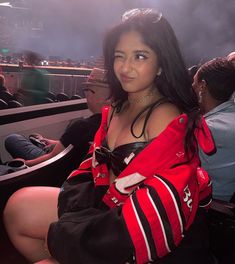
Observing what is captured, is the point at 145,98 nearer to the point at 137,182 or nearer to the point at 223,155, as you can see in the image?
the point at 137,182

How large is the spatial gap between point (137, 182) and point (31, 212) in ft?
1.37

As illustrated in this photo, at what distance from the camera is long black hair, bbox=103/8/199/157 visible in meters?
1.05

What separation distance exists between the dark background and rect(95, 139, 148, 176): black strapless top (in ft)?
35.2

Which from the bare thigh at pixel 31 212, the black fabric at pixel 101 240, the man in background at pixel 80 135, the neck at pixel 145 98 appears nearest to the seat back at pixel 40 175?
the bare thigh at pixel 31 212

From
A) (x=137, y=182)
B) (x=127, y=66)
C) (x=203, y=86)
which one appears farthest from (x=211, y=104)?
(x=137, y=182)

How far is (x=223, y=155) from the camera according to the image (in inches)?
52.9

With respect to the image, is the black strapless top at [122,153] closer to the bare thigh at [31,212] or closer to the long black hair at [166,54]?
the long black hair at [166,54]

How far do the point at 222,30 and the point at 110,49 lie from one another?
11.0m

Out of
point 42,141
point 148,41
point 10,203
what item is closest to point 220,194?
point 148,41

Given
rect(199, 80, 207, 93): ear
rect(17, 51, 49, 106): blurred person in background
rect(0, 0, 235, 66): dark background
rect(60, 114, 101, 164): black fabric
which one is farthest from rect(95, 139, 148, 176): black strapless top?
rect(0, 0, 235, 66): dark background

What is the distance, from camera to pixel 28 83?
4754 mm

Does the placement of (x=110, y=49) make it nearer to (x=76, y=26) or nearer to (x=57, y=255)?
(x=57, y=255)

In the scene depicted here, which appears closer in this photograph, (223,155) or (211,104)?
(223,155)

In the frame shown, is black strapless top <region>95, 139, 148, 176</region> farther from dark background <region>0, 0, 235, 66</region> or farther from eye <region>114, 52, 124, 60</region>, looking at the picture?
dark background <region>0, 0, 235, 66</region>
